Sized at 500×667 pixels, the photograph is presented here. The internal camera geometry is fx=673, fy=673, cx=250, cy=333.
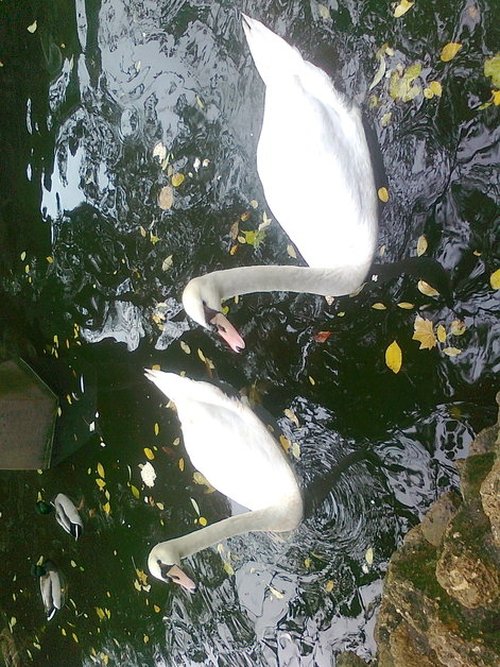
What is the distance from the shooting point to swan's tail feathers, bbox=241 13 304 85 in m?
1.59

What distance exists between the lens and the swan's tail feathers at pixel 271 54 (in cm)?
159

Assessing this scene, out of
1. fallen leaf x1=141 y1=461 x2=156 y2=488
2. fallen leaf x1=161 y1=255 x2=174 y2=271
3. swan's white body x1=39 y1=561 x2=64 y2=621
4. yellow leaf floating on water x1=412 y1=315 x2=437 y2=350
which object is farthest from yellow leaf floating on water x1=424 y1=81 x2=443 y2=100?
swan's white body x1=39 y1=561 x2=64 y2=621

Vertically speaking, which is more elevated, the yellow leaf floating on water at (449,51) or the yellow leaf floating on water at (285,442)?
the yellow leaf floating on water at (449,51)

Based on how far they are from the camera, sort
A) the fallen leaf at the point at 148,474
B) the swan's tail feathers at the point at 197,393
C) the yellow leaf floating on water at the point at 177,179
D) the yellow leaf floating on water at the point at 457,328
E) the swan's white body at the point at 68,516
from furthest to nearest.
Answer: the swan's white body at the point at 68,516 → the fallen leaf at the point at 148,474 → the yellow leaf floating on water at the point at 177,179 → the swan's tail feathers at the point at 197,393 → the yellow leaf floating on water at the point at 457,328

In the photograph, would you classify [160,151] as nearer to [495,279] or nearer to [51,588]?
[495,279]

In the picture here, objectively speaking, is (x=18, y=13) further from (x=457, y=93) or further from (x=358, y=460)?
(x=358, y=460)

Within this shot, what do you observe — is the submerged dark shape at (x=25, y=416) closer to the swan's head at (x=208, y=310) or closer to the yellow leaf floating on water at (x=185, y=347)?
the yellow leaf floating on water at (x=185, y=347)

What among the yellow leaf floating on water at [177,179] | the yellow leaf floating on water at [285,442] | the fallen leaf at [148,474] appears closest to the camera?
the yellow leaf floating on water at [285,442]

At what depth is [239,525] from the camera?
1.82m

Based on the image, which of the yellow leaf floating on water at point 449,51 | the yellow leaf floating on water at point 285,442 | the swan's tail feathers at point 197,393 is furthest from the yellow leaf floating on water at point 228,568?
the yellow leaf floating on water at point 449,51

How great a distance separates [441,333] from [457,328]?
1.8 inches

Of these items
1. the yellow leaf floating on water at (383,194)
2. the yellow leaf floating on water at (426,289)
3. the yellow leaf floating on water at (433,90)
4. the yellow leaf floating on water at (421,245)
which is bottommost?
the yellow leaf floating on water at (426,289)

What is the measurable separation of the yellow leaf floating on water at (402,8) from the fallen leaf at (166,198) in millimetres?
918

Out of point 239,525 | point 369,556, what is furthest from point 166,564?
point 369,556
